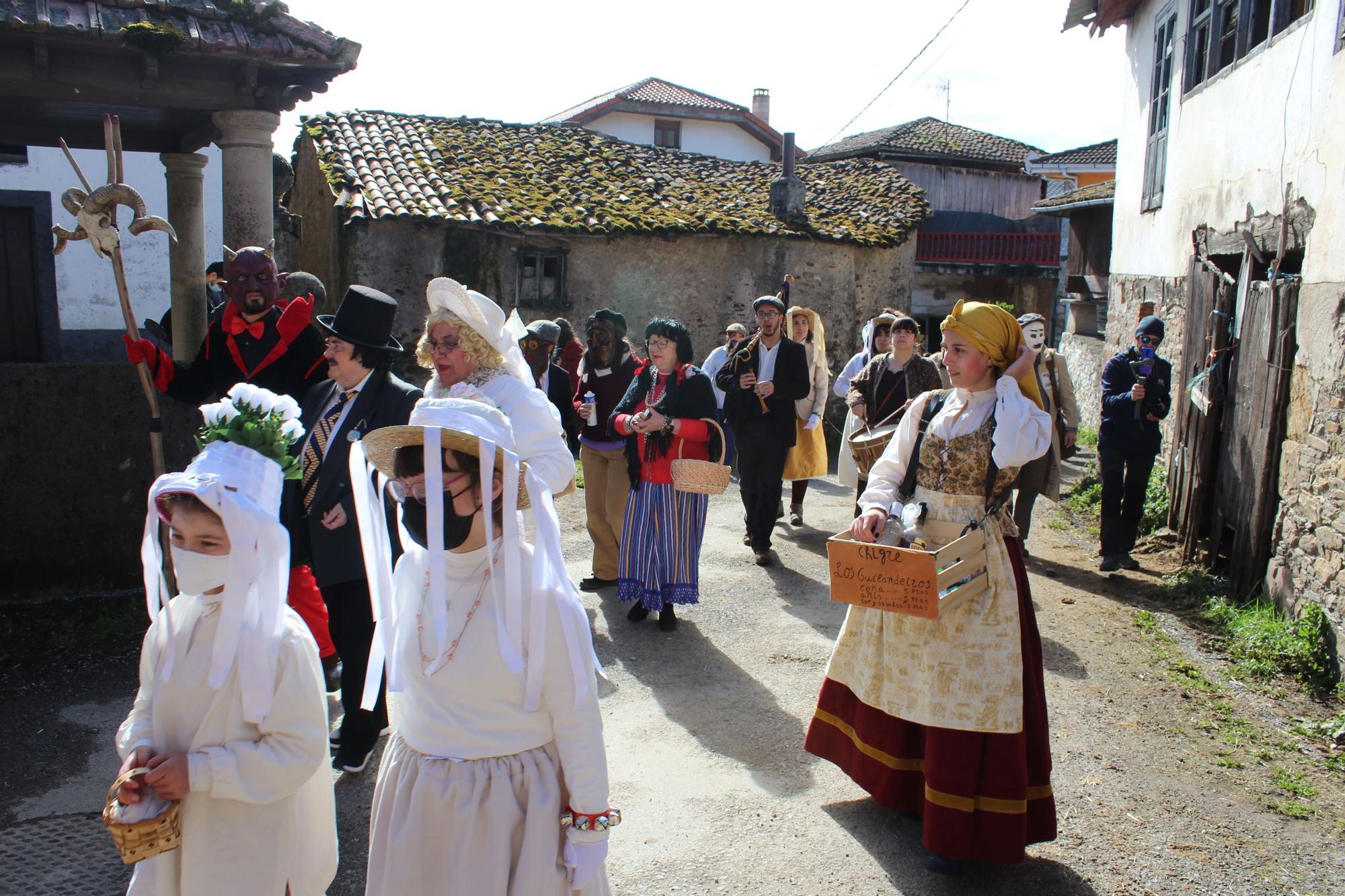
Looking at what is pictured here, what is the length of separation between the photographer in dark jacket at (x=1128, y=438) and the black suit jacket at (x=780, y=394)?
232 cm

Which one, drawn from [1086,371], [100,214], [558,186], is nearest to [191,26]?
[100,214]

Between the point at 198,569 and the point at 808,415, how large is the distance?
6.71 metres

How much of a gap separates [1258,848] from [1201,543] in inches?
176

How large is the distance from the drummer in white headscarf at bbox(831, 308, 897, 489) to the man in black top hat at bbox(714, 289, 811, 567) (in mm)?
444

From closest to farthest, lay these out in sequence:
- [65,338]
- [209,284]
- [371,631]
Result: [371,631] → [209,284] → [65,338]

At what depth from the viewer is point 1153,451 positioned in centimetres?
758

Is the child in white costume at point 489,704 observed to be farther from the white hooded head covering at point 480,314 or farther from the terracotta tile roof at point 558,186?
the terracotta tile roof at point 558,186

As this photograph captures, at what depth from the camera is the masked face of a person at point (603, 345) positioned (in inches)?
263

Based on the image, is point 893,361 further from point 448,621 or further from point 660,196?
point 660,196

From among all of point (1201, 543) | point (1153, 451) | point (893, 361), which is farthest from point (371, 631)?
point (1201, 543)

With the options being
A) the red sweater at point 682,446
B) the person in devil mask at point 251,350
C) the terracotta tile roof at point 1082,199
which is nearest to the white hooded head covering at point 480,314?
the person in devil mask at point 251,350

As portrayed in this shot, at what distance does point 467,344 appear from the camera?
13.5 ft

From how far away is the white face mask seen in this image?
7.46 ft

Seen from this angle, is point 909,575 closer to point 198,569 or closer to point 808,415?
point 198,569
